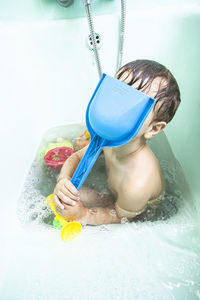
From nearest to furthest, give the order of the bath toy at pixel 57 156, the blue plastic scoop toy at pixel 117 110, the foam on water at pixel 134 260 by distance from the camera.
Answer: the blue plastic scoop toy at pixel 117 110 → the foam on water at pixel 134 260 → the bath toy at pixel 57 156

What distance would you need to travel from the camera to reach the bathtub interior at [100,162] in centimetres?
58

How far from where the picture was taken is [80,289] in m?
0.57

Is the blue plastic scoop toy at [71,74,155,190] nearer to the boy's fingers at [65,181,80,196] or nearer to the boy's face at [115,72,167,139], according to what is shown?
the boy's face at [115,72,167,139]

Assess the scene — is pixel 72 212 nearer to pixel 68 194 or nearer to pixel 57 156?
pixel 68 194

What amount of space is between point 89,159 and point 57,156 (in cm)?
36

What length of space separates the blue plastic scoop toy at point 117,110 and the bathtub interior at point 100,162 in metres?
0.29

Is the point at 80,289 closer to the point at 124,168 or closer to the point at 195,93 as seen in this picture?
the point at 124,168

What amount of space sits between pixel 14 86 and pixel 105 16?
0.42m

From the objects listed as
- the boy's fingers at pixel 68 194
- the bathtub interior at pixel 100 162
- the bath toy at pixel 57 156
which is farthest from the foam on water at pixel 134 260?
the bath toy at pixel 57 156

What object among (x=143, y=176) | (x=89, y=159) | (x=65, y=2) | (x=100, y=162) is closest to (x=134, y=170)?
(x=143, y=176)

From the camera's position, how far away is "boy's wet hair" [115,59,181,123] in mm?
515


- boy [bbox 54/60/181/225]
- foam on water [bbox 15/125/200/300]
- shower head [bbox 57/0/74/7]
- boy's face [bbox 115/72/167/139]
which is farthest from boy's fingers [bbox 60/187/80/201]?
shower head [bbox 57/0/74/7]

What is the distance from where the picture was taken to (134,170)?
0.63m

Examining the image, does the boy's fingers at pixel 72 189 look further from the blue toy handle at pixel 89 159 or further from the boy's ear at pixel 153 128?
the boy's ear at pixel 153 128
